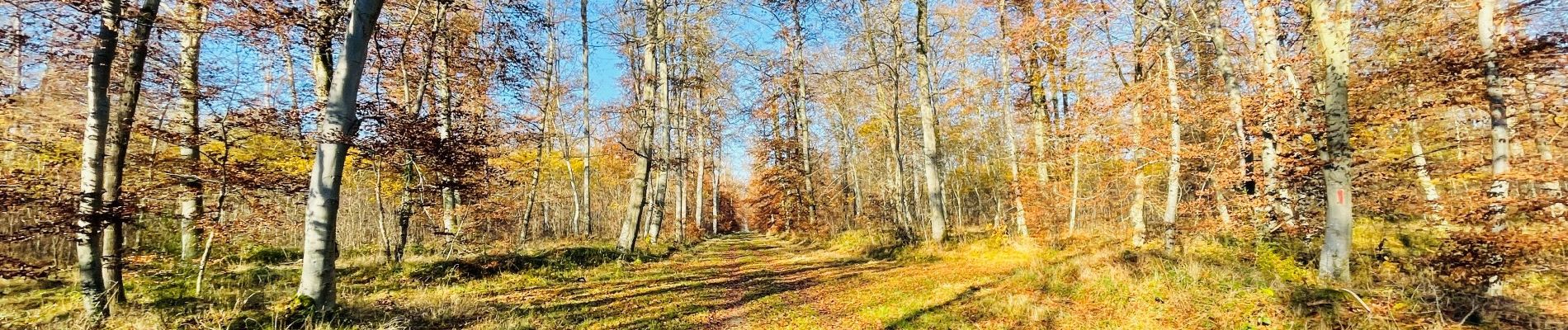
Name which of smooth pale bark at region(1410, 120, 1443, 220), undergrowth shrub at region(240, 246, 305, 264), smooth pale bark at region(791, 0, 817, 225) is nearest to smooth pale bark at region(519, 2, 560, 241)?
undergrowth shrub at region(240, 246, 305, 264)

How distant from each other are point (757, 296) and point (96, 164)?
6.72 metres

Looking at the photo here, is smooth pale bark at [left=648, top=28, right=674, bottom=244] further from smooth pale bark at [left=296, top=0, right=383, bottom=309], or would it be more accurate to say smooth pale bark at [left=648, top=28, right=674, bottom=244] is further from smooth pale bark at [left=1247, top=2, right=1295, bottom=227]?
smooth pale bark at [left=1247, top=2, right=1295, bottom=227]

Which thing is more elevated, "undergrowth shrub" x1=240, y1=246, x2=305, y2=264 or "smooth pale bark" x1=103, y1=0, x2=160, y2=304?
"smooth pale bark" x1=103, y1=0, x2=160, y2=304

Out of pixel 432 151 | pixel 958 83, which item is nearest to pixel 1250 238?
pixel 958 83

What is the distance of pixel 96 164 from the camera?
518cm

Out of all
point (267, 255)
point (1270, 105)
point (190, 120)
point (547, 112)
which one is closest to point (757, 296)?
point (1270, 105)

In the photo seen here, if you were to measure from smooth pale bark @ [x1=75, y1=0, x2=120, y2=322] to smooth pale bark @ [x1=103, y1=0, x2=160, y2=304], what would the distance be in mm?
252

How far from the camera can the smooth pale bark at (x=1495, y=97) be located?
259 inches

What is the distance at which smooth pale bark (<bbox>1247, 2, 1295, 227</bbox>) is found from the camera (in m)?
7.78

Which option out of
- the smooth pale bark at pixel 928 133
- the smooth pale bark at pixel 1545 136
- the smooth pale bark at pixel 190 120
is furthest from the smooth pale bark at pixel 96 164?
the smooth pale bark at pixel 1545 136

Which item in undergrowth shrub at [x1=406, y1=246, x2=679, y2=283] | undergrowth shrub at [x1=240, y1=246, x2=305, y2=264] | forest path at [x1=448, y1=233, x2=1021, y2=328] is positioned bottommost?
forest path at [x1=448, y1=233, x2=1021, y2=328]

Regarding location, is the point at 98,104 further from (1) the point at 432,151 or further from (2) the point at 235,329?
(1) the point at 432,151

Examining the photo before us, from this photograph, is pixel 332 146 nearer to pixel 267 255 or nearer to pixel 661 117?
pixel 267 255

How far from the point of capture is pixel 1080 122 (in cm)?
1150
